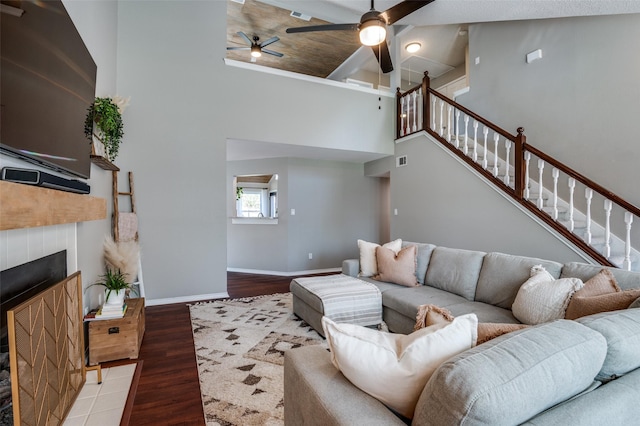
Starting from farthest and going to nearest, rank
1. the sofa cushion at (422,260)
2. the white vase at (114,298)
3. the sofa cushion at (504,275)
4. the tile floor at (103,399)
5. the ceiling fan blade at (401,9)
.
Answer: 1. the sofa cushion at (422,260)
2. the ceiling fan blade at (401,9)
3. the white vase at (114,298)
4. the sofa cushion at (504,275)
5. the tile floor at (103,399)

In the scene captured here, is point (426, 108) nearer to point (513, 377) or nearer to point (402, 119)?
point (402, 119)

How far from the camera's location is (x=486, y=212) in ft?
12.4

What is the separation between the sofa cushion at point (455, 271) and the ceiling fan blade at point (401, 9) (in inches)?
94.7

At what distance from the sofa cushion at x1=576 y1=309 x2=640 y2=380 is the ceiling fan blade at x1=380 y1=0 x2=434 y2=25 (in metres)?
3.09

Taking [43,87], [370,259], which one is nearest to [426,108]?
[370,259]

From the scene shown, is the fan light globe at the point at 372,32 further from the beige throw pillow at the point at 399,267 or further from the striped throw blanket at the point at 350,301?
the striped throw blanket at the point at 350,301

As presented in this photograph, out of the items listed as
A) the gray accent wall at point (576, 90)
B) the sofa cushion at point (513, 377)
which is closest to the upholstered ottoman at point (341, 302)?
the sofa cushion at point (513, 377)

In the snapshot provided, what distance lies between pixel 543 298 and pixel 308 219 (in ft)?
14.5

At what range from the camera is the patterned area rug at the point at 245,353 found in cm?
185

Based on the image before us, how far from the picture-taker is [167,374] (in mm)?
2277

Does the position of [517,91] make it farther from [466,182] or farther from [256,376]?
[256,376]

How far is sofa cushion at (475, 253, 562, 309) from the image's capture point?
2305mm

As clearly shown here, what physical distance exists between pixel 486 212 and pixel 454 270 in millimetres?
1320

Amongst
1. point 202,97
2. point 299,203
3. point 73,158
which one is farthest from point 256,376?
point 299,203
